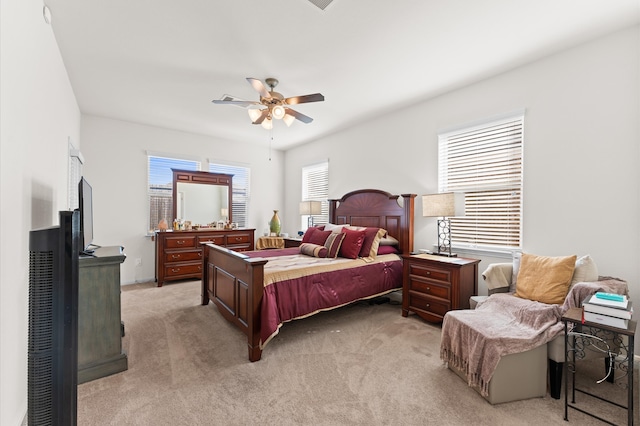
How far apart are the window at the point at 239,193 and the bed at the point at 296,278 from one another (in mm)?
2404

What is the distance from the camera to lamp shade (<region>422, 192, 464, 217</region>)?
10.3ft

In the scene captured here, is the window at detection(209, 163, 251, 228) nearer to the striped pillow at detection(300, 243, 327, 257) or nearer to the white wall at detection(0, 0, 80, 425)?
the striped pillow at detection(300, 243, 327, 257)

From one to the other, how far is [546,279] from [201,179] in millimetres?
5429

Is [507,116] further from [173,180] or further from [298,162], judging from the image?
[173,180]

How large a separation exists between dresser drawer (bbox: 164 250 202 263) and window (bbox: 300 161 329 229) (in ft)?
7.42

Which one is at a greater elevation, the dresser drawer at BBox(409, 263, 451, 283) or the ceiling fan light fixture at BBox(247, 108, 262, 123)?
the ceiling fan light fixture at BBox(247, 108, 262, 123)

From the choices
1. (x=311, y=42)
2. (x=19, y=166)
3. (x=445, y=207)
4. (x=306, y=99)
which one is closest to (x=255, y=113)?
(x=306, y=99)

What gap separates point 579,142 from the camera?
8.54 ft

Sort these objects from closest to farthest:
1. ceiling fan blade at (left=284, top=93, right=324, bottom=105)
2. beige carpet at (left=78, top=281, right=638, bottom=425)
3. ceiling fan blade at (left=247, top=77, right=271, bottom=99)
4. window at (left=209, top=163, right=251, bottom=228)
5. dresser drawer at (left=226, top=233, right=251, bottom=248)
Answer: beige carpet at (left=78, top=281, right=638, bottom=425)
ceiling fan blade at (left=247, top=77, right=271, bottom=99)
ceiling fan blade at (left=284, top=93, right=324, bottom=105)
dresser drawer at (left=226, top=233, right=251, bottom=248)
window at (left=209, top=163, right=251, bottom=228)

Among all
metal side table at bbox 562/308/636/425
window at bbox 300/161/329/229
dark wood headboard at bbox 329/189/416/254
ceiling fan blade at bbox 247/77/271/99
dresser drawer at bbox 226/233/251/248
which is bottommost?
metal side table at bbox 562/308/636/425

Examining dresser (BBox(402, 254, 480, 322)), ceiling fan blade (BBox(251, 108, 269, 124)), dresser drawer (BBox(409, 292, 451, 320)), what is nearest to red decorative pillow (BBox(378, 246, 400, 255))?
dresser (BBox(402, 254, 480, 322))

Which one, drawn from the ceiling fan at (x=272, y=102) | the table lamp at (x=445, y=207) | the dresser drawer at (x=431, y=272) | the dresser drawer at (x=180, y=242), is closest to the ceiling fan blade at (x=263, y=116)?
the ceiling fan at (x=272, y=102)

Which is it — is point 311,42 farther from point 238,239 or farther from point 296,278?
point 238,239

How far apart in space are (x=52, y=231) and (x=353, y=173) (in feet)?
13.8
